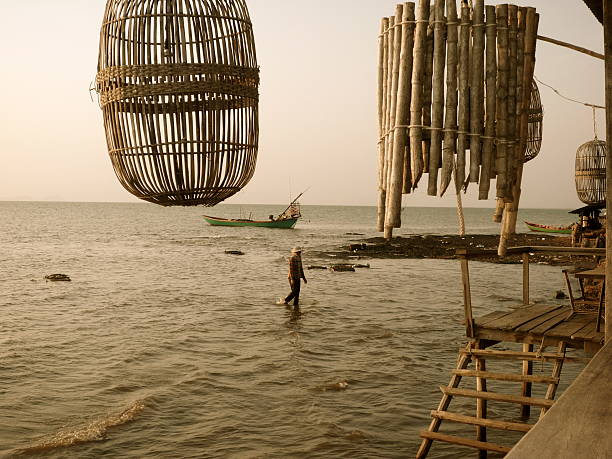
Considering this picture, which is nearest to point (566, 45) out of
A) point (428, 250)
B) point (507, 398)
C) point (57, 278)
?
point (507, 398)

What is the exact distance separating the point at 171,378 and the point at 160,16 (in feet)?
41.1

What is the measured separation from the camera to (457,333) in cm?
1933

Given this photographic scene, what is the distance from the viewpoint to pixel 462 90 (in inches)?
139

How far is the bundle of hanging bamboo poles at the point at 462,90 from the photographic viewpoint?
352 cm

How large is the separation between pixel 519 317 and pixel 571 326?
766mm

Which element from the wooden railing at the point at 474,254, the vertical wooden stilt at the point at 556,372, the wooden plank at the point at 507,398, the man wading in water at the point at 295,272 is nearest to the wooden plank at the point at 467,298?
the wooden railing at the point at 474,254

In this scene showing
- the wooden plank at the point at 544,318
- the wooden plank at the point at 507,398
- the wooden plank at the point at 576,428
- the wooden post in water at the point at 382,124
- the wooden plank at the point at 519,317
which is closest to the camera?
the wooden plank at the point at 576,428

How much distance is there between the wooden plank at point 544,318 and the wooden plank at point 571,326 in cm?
19

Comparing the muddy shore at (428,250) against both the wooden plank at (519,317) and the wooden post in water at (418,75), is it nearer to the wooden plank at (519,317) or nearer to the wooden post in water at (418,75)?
the wooden plank at (519,317)

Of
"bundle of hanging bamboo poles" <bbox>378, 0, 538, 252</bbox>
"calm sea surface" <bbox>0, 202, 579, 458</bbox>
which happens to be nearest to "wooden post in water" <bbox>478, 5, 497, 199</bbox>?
"bundle of hanging bamboo poles" <bbox>378, 0, 538, 252</bbox>

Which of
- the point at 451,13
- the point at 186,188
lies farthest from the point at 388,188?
the point at 186,188

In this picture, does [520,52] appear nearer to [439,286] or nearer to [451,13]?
[451,13]

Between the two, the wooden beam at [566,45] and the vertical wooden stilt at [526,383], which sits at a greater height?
the wooden beam at [566,45]

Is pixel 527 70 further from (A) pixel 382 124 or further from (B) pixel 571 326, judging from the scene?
(B) pixel 571 326
